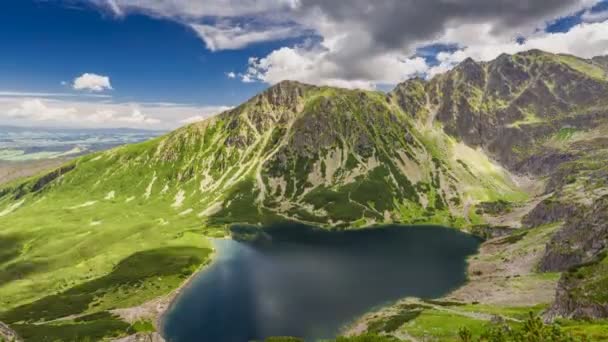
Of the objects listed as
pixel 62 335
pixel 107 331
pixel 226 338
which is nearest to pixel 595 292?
pixel 226 338

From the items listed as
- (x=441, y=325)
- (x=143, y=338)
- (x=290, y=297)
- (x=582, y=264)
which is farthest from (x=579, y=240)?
(x=143, y=338)

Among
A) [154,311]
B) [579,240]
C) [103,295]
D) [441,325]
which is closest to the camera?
[441,325]

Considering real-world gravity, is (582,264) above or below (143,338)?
above

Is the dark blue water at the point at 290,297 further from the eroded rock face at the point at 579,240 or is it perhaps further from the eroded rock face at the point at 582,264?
the eroded rock face at the point at 582,264

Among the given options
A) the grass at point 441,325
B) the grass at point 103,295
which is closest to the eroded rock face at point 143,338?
the grass at point 103,295

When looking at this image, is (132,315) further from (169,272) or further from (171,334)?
(169,272)

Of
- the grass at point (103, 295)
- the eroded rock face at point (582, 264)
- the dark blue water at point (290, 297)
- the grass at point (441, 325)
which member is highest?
the eroded rock face at point (582, 264)

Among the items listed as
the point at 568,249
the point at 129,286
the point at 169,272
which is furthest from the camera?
the point at 169,272

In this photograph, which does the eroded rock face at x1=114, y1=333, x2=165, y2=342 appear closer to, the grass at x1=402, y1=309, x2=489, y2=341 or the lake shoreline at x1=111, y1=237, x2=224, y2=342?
the lake shoreline at x1=111, y1=237, x2=224, y2=342

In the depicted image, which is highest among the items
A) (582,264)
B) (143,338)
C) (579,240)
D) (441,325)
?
(579,240)

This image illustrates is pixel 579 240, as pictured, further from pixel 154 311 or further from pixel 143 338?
pixel 154 311

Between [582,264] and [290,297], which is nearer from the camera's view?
[582,264]
